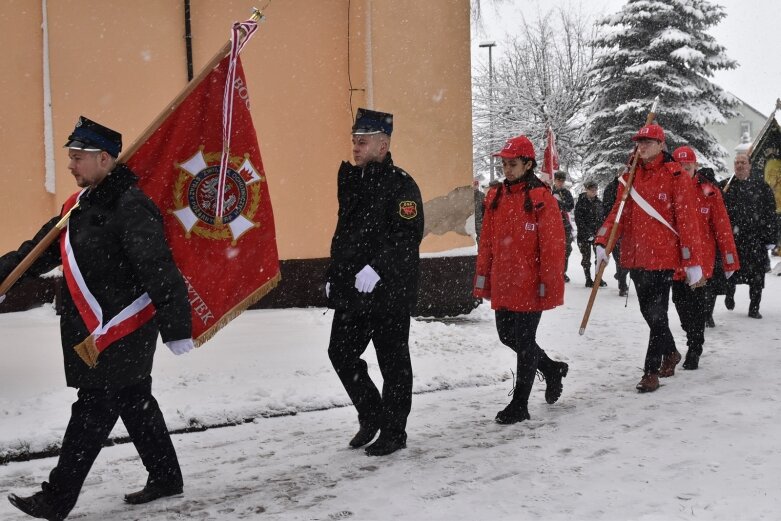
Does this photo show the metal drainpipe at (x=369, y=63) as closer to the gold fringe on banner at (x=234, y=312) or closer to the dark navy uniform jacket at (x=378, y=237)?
the gold fringe on banner at (x=234, y=312)

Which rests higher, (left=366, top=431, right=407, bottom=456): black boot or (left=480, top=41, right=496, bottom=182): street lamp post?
(left=480, top=41, right=496, bottom=182): street lamp post

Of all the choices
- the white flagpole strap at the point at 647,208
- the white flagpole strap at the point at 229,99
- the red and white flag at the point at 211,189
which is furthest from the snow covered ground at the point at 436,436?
the white flagpole strap at the point at 229,99

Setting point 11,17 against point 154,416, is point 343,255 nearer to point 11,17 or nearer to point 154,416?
point 154,416

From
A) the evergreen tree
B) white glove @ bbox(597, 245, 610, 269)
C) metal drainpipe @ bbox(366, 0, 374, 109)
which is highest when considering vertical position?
the evergreen tree

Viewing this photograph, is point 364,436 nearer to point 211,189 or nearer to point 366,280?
point 366,280

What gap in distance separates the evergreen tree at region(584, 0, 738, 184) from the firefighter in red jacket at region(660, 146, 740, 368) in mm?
18593

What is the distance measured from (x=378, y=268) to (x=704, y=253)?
423 centimetres

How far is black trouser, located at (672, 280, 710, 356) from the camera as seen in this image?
7.20 m

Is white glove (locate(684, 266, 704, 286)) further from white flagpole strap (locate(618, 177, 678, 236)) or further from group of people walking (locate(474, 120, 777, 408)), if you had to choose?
white flagpole strap (locate(618, 177, 678, 236))

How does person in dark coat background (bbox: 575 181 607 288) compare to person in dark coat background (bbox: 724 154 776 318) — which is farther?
person in dark coat background (bbox: 575 181 607 288)

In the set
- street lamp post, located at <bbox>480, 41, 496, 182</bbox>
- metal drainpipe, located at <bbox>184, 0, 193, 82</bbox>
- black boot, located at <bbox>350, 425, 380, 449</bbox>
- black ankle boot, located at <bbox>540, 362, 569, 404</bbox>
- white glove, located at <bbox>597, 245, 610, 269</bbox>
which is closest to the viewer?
black boot, located at <bbox>350, 425, 380, 449</bbox>

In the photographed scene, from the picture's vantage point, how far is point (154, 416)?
397 centimetres

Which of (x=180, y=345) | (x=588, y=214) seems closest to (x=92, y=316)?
(x=180, y=345)

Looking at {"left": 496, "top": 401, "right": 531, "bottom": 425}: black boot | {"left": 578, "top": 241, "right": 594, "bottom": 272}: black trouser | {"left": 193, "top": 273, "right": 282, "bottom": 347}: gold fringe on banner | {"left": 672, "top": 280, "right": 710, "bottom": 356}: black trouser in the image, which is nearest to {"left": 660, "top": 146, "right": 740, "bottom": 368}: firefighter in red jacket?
{"left": 672, "top": 280, "right": 710, "bottom": 356}: black trouser
